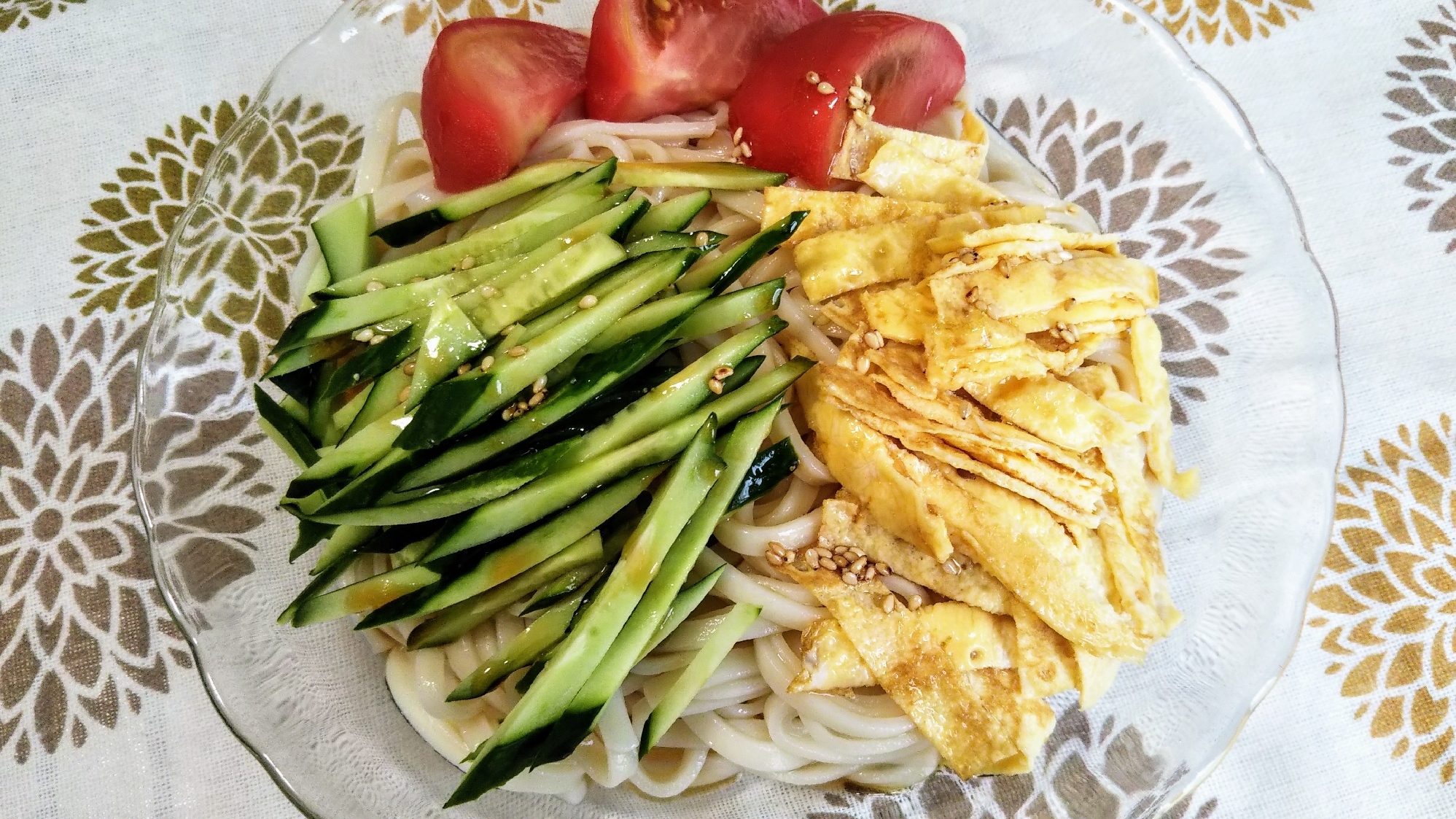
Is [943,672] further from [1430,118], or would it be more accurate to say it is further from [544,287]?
[1430,118]

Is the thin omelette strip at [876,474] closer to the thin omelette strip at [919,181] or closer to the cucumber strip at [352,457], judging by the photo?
the thin omelette strip at [919,181]

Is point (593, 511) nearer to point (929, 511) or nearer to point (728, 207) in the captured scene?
point (929, 511)

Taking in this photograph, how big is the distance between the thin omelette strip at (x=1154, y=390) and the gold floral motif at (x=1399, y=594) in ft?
3.12

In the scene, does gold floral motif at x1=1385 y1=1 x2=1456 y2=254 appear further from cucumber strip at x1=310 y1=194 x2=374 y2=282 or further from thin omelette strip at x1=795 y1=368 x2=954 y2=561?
cucumber strip at x1=310 y1=194 x2=374 y2=282

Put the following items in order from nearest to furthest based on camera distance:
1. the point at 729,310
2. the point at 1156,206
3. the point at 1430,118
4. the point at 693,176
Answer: the point at 729,310
the point at 693,176
the point at 1156,206
the point at 1430,118

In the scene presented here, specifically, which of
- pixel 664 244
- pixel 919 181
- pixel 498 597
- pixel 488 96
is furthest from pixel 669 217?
pixel 498 597

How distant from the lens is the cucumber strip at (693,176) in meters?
2.76

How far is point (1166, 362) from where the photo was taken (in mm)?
3254

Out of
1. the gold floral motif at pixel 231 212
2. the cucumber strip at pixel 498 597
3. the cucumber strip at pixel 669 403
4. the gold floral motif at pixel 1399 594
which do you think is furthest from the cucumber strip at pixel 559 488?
the gold floral motif at pixel 1399 594

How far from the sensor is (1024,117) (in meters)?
3.58

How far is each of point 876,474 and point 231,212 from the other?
2350 millimetres

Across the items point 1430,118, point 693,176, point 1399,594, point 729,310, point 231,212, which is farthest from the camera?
point 1430,118

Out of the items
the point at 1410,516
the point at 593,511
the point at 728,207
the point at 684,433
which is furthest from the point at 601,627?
the point at 1410,516

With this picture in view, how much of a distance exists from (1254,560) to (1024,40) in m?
2.04
